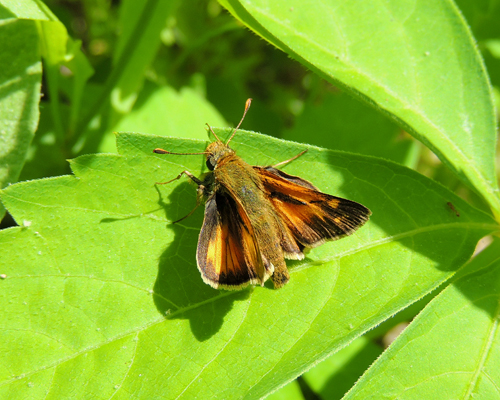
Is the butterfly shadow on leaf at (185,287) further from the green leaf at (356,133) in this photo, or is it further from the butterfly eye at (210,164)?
the green leaf at (356,133)

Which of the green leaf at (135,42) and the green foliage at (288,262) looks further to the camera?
the green leaf at (135,42)

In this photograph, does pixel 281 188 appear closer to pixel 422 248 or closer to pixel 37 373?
pixel 422 248

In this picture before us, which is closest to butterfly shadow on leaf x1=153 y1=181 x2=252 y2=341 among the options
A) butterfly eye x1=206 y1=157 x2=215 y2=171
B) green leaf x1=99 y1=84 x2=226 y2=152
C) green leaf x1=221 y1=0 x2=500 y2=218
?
butterfly eye x1=206 y1=157 x2=215 y2=171

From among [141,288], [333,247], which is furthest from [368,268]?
[141,288]

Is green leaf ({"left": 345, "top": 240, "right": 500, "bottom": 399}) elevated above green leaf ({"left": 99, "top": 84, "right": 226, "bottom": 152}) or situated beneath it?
elevated above

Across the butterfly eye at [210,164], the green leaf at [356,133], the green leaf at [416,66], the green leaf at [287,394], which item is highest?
the green leaf at [416,66]

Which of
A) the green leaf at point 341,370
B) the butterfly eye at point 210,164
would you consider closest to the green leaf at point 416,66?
the butterfly eye at point 210,164

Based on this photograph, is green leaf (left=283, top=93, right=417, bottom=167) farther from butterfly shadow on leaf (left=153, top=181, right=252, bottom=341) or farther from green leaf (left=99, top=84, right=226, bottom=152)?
butterfly shadow on leaf (left=153, top=181, right=252, bottom=341)
